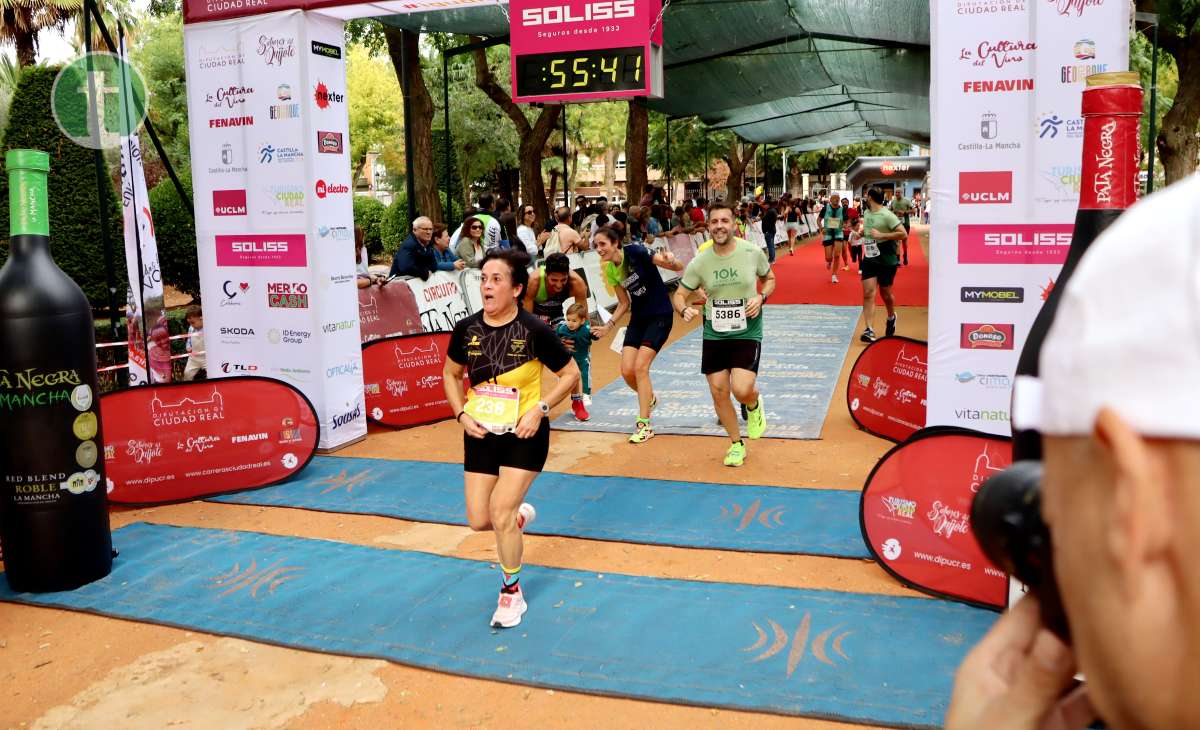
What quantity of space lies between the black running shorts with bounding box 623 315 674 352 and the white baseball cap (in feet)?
28.3

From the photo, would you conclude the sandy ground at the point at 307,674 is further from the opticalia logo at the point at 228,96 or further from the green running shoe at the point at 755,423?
the opticalia logo at the point at 228,96

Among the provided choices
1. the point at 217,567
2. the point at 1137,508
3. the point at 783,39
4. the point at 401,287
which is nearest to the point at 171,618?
the point at 217,567

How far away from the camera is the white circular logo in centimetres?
582

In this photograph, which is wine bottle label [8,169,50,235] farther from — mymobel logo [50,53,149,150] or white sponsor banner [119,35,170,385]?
white sponsor banner [119,35,170,385]

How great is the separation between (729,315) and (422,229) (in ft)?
18.1

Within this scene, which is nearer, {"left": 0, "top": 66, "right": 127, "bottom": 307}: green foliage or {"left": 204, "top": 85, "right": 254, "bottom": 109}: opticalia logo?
{"left": 204, "top": 85, "right": 254, "bottom": 109}: opticalia logo

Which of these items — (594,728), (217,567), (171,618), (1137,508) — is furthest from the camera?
(217,567)

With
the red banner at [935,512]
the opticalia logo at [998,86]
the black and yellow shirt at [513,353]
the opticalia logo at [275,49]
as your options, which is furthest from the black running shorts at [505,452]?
the opticalia logo at [275,49]

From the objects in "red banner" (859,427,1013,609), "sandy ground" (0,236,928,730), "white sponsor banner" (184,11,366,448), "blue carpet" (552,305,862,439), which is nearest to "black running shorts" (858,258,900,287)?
"blue carpet" (552,305,862,439)

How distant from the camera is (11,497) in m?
5.97

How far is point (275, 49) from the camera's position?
9.11m

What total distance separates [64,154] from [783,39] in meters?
11.7

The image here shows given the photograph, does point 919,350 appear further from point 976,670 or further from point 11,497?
point 976,670

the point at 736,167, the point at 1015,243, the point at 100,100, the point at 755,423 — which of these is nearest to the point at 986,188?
the point at 1015,243
